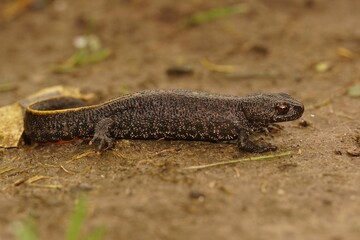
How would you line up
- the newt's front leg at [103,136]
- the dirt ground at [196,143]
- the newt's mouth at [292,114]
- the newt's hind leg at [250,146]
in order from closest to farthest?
the dirt ground at [196,143], the newt's hind leg at [250,146], the newt's front leg at [103,136], the newt's mouth at [292,114]

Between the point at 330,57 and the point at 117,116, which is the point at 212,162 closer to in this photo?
the point at 117,116

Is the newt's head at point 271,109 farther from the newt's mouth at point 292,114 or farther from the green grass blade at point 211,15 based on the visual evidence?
the green grass blade at point 211,15

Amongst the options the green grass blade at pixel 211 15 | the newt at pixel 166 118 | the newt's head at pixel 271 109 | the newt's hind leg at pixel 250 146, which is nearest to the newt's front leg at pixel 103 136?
the newt at pixel 166 118

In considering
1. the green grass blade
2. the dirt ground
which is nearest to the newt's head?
the dirt ground

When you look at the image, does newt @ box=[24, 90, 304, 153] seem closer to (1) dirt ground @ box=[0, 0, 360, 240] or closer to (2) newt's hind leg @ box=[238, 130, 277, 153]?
(2) newt's hind leg @ box=[238, 130, 277, 153]

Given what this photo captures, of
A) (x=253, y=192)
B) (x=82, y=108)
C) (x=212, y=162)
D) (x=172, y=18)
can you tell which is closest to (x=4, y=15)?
(x=172, y=18)

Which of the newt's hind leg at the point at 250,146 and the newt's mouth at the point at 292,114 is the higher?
the newt's mouth at the point at 292,114
